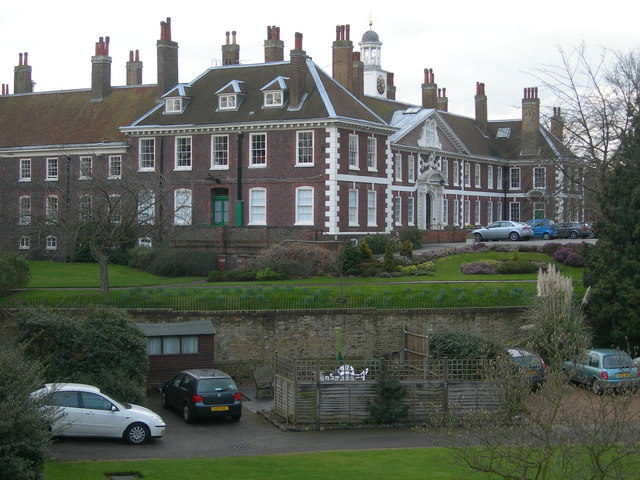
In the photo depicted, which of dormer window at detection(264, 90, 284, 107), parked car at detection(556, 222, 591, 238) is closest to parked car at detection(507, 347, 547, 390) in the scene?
dormer window at detection(264, 90, 284, 107)

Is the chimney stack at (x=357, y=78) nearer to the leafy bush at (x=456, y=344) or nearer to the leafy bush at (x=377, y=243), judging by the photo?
the leafy bush at (x=377, y=243)

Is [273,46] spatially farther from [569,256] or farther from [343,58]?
[569,256]

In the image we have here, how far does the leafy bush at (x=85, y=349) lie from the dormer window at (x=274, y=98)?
2311cm

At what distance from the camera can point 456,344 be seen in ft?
85.0

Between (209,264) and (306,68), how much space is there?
462 inches

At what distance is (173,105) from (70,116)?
908 cm

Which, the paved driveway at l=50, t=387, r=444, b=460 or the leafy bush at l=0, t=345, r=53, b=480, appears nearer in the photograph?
the leafy bush at l=0, t=345, r=53, b=480

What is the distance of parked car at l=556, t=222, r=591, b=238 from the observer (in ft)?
168

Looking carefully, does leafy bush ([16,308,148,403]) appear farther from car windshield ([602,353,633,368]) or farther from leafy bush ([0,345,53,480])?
car windshield ([602,353,633,368])

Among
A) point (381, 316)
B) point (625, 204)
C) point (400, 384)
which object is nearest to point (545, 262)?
point (625, 204)

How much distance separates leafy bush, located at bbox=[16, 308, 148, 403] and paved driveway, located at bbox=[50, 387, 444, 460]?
170 cm

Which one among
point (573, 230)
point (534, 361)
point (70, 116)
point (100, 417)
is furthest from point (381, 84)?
point (100, 417)

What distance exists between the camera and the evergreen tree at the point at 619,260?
29.2m

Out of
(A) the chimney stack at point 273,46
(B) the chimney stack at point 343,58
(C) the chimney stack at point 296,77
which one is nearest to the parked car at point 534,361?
(C) the chimney stack at point 296,77
